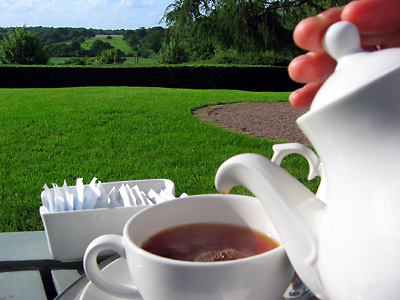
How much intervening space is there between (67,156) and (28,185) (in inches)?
26.0

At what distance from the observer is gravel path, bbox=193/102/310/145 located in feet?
13.9

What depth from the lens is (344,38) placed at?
42 cm

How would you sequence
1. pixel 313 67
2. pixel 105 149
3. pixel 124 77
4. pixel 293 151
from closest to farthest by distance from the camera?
pixel 313 67 → pixel 293 151 → pixel 105 149 → pixel 124 77

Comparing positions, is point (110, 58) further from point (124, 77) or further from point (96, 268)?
point (96, 268)

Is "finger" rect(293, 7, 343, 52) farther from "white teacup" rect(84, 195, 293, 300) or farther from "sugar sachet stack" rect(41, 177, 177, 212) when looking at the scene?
"sugar sachet stack" rect(41, 177, 177, 212)

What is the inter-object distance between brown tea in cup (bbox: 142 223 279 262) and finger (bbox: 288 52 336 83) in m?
0.28

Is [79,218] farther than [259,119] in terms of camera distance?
No

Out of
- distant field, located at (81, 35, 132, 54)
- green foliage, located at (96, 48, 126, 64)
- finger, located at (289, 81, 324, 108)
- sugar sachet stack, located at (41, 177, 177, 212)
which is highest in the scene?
distant field, located at (81, 35, 132, 54)

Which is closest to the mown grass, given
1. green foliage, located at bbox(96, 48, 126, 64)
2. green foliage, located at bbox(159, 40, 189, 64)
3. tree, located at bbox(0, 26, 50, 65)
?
tree, located at bbox(0, 26, 50, 65)

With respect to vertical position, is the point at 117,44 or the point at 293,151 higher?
the point at 117,44

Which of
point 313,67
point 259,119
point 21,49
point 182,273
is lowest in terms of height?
point 259,119

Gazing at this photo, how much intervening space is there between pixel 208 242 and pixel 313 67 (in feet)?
1.06

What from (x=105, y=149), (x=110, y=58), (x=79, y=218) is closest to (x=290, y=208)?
(x=79, y=218)

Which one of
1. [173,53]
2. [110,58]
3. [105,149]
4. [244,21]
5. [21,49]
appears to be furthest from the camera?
[110,58]
